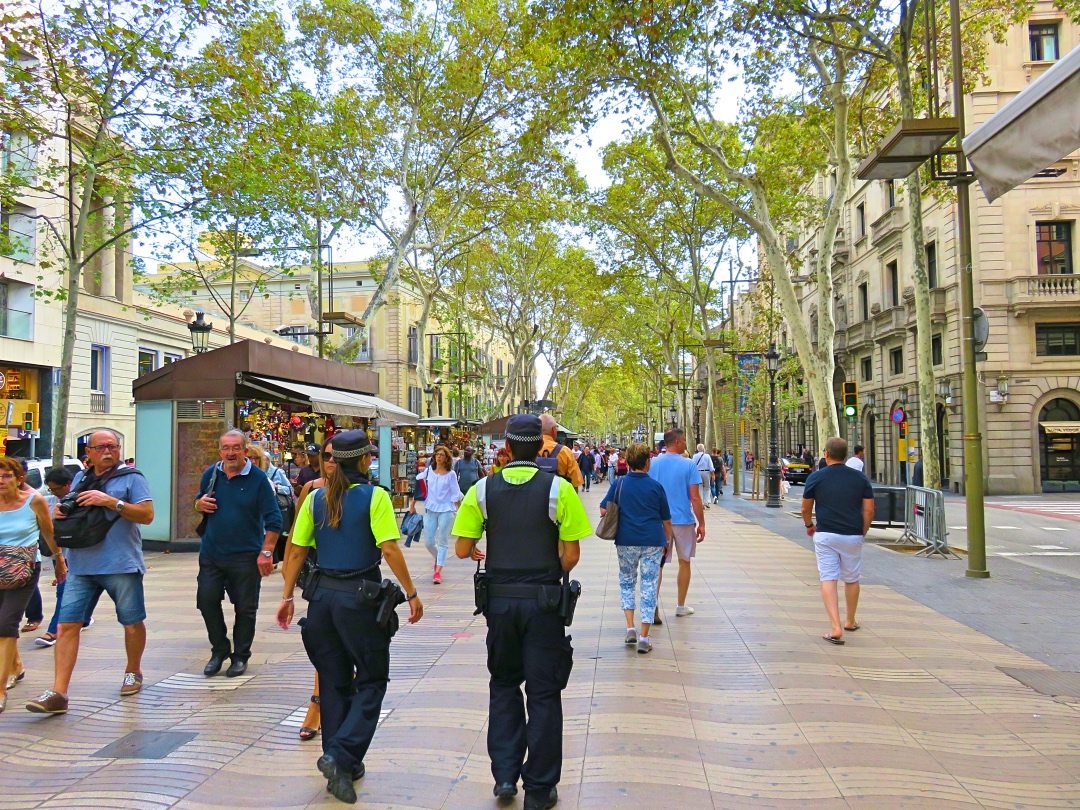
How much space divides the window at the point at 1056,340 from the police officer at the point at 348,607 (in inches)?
1177

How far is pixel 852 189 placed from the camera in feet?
128

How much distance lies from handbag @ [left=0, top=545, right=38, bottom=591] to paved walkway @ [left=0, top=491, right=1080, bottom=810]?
2.65 ft

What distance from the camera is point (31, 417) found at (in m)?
24.2

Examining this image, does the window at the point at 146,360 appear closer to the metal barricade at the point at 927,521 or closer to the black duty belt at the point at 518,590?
the metal barricade at the point at 927,521

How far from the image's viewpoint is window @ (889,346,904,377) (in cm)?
3500

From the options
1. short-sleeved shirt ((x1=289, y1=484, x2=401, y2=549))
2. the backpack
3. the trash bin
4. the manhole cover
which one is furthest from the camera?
the trash bin

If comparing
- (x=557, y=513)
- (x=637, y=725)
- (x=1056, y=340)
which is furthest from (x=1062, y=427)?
(x=557, y=513)

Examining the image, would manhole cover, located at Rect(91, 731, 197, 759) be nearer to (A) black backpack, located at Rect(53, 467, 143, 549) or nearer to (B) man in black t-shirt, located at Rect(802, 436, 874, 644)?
(A) black backpack, located at Rect(53, 467, 143, 549)

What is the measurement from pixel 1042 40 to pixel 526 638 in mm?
32201

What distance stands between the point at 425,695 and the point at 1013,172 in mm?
4419

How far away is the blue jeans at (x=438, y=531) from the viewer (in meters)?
10.5

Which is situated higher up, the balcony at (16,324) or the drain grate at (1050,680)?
the balcony at (16,324)

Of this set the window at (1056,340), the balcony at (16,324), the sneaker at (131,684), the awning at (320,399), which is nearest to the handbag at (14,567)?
the sneaker at (131,684)

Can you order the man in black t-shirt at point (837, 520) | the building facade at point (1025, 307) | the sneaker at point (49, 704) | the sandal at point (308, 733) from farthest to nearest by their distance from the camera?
the building facade at point (1025, 307)
the man in black t-shirt at point (837, 520)
the sneaker at point (49, 704)
the sandal at point (308, 733)
